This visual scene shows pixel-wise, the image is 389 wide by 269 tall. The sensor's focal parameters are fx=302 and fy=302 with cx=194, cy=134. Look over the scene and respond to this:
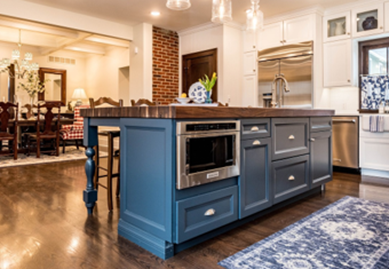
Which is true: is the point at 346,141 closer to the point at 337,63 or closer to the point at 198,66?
the point at 337,63

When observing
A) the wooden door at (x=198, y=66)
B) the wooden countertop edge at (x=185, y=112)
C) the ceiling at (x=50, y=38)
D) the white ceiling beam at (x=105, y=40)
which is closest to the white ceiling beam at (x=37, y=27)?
the ceiling at (x=50, y=38)

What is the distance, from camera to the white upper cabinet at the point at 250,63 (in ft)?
18.2

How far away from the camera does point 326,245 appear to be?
1.84 metres

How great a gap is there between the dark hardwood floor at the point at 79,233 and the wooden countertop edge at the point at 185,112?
79 centimetres

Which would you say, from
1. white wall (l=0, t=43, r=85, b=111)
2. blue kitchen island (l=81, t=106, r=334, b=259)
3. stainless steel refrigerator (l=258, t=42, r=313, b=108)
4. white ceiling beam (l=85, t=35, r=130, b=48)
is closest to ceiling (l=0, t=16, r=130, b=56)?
white ceiling beam (l=85, t=35, r=130, b=48)

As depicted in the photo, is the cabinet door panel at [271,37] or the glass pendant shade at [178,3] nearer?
the glass pendant shade at [178,3]

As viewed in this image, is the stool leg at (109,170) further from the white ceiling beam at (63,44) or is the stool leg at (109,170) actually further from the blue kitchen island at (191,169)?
the white ceiling beam at (63,44)

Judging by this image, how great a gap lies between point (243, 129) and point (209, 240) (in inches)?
30.1

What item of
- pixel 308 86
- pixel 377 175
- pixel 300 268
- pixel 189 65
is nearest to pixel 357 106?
pixel 308 86

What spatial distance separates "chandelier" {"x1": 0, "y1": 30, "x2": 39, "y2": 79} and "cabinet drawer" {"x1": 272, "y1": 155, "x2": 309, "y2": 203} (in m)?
6.95

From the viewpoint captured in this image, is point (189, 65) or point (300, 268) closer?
point (300, 268)

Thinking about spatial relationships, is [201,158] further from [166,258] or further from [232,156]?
[166,258]

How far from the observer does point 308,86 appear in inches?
189

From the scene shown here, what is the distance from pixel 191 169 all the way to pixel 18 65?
7762mm
